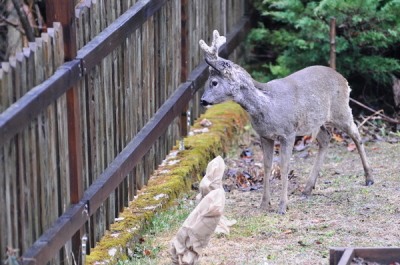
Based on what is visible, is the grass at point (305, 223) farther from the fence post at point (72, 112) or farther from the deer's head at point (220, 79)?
the deer's head at point (220, 79)

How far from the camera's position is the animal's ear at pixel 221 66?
6316 mm

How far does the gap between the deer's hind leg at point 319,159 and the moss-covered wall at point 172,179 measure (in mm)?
1284

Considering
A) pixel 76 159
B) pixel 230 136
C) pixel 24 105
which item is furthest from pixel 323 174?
pixel 24 105

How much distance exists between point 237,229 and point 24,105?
9.12 feet

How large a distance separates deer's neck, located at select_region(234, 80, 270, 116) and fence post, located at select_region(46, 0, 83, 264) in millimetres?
1948

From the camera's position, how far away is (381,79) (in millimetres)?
10234

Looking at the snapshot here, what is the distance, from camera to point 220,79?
6.42m

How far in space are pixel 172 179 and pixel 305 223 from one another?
157 centimetres

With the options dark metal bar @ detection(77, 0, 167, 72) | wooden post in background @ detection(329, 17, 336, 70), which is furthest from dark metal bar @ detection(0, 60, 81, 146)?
wooden post in background @ detection(329, 17, 336, 70)

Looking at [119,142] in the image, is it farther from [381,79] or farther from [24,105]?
[381,79]

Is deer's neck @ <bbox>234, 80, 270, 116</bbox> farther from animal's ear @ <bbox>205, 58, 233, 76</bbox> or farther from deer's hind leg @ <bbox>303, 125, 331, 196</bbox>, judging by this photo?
deer's hind leg @ <bbox>303, 125, 331, 196</bbox>

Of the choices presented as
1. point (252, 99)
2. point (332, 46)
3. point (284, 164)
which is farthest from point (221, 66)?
point (332, 46)

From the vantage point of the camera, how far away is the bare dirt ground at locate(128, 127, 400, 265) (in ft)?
18.6

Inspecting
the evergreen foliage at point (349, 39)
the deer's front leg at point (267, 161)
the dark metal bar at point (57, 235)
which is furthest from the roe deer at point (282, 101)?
the evergreen foliage at point (349, 39)
